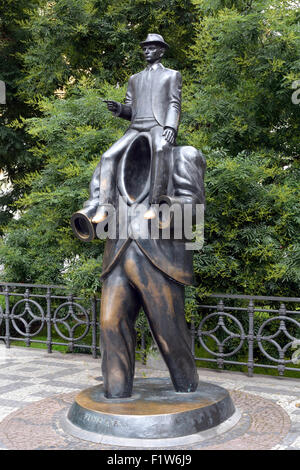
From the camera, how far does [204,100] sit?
809 cm

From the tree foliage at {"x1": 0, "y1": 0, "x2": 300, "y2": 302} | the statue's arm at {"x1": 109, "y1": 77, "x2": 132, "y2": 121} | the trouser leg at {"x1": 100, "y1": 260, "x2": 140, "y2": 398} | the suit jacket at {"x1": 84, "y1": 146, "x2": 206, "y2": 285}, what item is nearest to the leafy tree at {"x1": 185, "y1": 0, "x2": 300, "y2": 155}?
the tree foliage at {"x1": 0, "y1": 0, "x2": 300, "y2": 302}

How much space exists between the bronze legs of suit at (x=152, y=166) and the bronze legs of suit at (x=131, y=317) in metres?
0.50

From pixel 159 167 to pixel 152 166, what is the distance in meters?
0.07

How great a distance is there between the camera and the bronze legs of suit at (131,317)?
4789mm

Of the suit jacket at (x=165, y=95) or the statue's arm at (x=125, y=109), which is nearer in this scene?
the suit jacket at (x=165, y=95)

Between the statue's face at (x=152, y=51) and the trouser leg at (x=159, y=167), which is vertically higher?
the statue's face at (x=152, y=51)

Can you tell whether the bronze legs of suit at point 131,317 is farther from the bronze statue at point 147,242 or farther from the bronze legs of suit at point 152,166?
the bronze legs of suit at point 152,166

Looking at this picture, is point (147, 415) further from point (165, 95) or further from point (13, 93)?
point (13, 93)

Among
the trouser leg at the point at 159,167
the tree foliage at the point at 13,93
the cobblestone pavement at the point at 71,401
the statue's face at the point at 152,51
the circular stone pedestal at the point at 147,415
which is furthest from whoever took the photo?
the tree foliage at the point at 13,93

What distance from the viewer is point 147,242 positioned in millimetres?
4781

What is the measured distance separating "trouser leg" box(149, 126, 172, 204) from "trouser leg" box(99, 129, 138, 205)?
322mm

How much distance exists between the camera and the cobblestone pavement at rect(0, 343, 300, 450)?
4.49 metres

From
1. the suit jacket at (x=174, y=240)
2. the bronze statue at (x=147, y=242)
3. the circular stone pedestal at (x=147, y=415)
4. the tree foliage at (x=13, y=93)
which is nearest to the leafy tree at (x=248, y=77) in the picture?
the bronze statue at (x=147, y=242)
